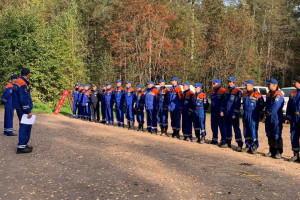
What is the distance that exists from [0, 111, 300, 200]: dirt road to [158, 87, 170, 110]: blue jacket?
264 centimetres

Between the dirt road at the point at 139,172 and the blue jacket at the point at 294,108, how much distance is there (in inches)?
45.9

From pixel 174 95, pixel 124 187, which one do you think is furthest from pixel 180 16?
pixel 124 187

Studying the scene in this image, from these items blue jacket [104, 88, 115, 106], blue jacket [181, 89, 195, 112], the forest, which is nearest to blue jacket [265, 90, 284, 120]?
blue jacket [181, 89, 195, 112]

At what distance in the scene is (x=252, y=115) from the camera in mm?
9141

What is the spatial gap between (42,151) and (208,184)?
15.9 ft

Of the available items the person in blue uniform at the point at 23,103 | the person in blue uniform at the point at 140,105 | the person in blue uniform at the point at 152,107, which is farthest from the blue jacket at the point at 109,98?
the person in blue uniform at the point at 23,103

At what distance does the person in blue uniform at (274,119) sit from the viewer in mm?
8531

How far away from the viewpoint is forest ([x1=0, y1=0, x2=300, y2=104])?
77.8 ft

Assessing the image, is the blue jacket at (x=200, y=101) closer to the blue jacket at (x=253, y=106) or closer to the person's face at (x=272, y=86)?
the blue jacket at (x=253, y=106)

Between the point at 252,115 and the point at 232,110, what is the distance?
2.46 ft

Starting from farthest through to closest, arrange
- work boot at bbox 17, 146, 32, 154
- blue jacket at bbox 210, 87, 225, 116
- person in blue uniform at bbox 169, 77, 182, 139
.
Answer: person in blue uniform at bbox 169, 77, 182, 139 → blue jacket at bbox 210, 87, 225, 116 → work boot at bbox 17, 146, 32, 154

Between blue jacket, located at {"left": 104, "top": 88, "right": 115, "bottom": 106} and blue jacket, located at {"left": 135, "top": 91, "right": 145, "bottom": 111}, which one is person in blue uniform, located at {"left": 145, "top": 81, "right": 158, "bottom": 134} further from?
blue jacket, located at {"left": 104, "top": 88, "right": 115, "bottom": 106}

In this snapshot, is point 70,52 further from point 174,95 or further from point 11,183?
point 11,183

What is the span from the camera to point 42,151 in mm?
8641
